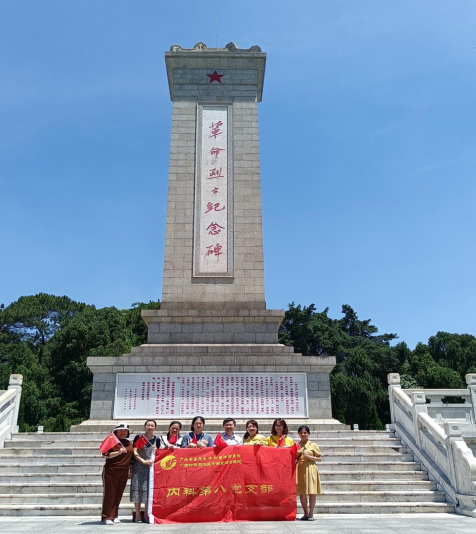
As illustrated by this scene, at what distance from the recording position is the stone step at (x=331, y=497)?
5215mm

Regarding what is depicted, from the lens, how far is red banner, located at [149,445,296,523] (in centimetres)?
446

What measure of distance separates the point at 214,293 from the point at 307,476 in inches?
198

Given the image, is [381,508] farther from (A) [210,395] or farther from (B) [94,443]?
(B) [94,443]

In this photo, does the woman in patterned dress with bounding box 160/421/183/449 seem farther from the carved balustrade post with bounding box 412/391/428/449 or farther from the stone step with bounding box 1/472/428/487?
the carved balustrade post with bounding box 412/391/428/449

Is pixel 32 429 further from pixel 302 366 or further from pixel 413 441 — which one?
pixel 413 441

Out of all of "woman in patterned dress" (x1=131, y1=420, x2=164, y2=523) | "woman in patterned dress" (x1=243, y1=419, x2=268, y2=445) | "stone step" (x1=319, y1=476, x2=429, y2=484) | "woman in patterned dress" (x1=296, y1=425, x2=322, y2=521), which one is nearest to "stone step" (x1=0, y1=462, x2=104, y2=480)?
"woman in patterned dress" (x1=131, y1=420, x2=164, y2=523)

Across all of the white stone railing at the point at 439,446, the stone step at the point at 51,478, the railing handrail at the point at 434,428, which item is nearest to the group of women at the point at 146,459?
the stone step at the point at 51,478

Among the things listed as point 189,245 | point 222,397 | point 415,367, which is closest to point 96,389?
point 222,397

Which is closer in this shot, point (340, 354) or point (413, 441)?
point (413, 441)

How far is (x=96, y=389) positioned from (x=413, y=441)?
479cm

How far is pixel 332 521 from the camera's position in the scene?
4.48 metres

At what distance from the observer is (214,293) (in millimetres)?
9344

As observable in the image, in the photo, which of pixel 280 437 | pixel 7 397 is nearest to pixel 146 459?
pixel 280 437

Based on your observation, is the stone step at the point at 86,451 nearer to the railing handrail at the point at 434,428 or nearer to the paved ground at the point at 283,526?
the railing handrail at the point at 434,428
